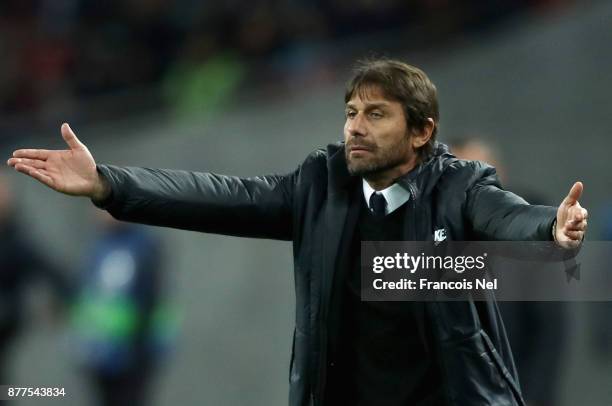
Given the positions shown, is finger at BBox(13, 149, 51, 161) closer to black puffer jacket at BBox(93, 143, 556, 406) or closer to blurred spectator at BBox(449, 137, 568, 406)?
black puffer jacket at BBox(93, 143, 556, 406)

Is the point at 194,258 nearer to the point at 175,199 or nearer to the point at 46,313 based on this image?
the point at 46,313

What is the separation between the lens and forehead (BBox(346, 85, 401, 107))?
12.3 ft

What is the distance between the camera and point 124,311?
6574 mm

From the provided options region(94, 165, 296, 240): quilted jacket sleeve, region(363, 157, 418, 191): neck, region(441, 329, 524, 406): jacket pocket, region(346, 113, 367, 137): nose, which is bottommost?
region(441, 329, 524, 406): jacket pocket

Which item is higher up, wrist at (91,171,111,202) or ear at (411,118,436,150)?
ear at (411,118,436,150)

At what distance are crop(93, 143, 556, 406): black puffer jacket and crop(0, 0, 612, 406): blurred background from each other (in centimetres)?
285

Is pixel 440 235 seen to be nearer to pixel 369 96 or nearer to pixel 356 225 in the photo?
pixel 356 225

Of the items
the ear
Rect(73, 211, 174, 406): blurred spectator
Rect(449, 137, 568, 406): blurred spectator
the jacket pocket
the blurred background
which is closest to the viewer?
the jacket pocket

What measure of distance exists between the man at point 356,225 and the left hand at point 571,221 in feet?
0.54

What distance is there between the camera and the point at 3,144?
8188mm

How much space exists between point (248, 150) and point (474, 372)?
15.5 feet

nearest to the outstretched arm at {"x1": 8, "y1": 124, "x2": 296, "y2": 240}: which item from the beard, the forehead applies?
the beard

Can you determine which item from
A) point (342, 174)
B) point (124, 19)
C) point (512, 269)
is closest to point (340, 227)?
point (342, 174)

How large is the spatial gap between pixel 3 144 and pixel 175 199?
488 centimetres
